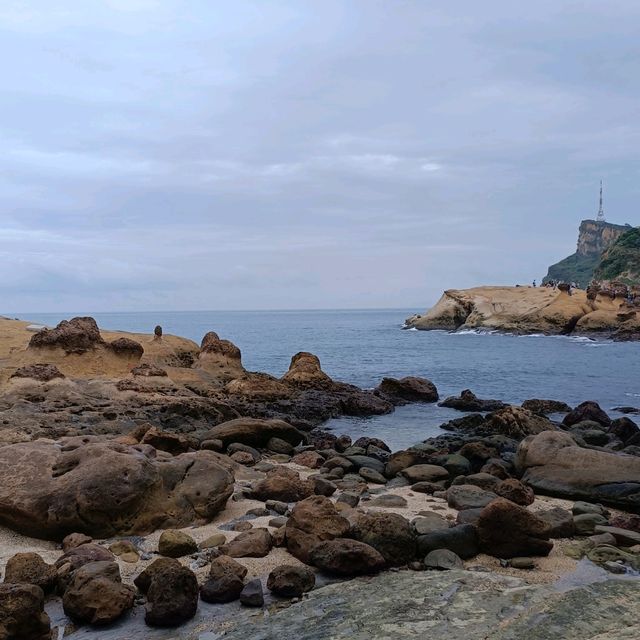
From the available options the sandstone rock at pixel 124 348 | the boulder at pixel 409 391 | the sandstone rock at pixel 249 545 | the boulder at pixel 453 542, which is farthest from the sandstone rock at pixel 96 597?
the boulder at pixel 409 391

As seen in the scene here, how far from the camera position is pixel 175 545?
7.14m

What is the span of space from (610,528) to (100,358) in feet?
48.5

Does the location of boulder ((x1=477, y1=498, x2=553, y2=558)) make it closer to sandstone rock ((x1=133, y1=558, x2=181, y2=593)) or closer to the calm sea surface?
sandstone rock ((x1=133, y1=558, x2=181, y2=593))

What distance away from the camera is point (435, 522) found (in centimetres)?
817

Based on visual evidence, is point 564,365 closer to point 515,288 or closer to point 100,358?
point 100,358

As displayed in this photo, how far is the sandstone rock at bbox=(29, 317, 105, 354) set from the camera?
18.5 metres

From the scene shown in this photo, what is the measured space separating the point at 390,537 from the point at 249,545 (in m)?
1.60

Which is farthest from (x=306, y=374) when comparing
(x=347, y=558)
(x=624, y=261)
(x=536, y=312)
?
(x=624, y=261)

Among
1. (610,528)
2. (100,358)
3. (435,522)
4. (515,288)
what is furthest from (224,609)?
(515,288)

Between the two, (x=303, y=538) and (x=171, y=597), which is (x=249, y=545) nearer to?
(x=303, y=538)

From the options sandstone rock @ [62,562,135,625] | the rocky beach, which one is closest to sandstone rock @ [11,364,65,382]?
the rocky beach

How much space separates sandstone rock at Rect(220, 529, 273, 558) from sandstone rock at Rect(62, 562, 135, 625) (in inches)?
55.1

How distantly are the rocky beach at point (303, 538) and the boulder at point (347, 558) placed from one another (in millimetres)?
20

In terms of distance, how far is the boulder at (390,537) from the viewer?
7129mm
